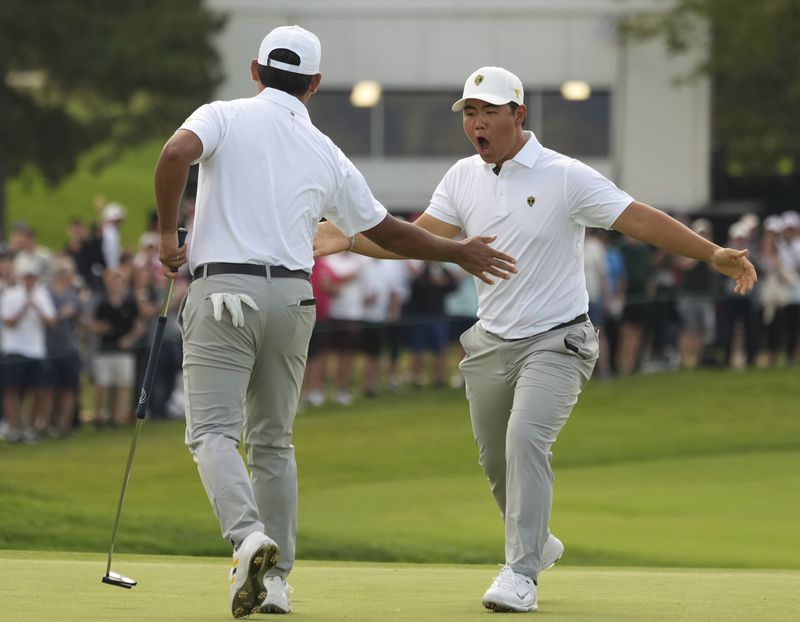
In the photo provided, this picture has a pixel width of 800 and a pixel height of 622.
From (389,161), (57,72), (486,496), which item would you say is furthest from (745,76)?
(486,496)

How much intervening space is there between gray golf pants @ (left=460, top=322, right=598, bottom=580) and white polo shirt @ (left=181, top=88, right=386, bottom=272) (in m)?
1.10

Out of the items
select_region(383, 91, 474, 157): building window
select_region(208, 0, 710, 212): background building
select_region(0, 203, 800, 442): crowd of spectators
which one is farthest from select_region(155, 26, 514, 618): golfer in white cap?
select_region(383, 91, 474, 157): building window

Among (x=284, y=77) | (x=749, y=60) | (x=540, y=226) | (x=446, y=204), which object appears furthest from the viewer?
(x=749, y=60)

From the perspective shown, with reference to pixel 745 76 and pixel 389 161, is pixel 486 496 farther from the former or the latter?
pixel 745 76

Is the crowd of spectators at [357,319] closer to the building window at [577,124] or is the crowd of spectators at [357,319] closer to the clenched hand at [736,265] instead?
the building window at [577,124]

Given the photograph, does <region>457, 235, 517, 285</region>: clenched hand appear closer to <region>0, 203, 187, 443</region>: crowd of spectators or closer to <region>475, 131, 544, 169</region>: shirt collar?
<region>475, 131, 544, 169</region>: shirt collar

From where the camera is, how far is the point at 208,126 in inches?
244

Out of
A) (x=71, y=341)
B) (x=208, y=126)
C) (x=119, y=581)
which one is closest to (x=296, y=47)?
(x=208, y=126)

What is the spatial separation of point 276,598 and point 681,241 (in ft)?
7.22

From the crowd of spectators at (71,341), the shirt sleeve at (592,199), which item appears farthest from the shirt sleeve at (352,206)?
the crowd of spectators at (71,341)

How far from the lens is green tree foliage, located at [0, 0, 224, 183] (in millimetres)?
30578

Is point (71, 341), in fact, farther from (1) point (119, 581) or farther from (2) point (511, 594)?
(2) point (511, 594)

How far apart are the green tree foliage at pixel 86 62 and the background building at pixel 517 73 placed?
79cm

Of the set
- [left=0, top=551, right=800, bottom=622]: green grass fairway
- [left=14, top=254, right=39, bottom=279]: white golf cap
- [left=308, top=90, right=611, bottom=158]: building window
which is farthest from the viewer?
[left=308, top=90, right=611, bottom=158]: building window
